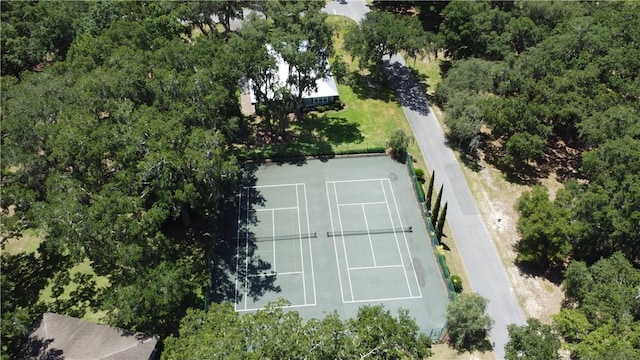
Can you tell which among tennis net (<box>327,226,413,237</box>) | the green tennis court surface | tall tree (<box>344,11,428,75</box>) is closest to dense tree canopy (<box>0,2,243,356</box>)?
the green tennis court surface

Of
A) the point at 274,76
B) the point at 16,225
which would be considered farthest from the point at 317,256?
the point at 16,225

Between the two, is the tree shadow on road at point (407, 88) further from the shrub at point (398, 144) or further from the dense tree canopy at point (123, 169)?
the dense tree canopy at point (123, 169)

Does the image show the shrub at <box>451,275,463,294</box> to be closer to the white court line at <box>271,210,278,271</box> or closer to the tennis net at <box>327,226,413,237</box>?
the tennis net at <box>327,226,413,237</box>

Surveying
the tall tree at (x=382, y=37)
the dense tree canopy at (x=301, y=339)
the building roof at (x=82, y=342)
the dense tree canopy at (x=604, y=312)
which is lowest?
the building roof at (x=82, y=342)

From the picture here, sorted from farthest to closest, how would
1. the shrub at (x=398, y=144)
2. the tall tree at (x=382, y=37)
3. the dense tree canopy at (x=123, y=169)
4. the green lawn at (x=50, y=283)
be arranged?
the tall tree at (x=382, y=37) < the shrub at (x=398, y=144) < the green lawn at (x=50, y=283) < the dense tree canopy at (x=123, y=169)

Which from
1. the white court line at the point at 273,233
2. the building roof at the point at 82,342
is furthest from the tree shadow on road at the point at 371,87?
the building roof at the point at 82,342

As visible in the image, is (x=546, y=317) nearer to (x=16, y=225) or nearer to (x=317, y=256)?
(x=317, y=256)

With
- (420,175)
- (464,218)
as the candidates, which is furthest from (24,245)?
(464,218)
